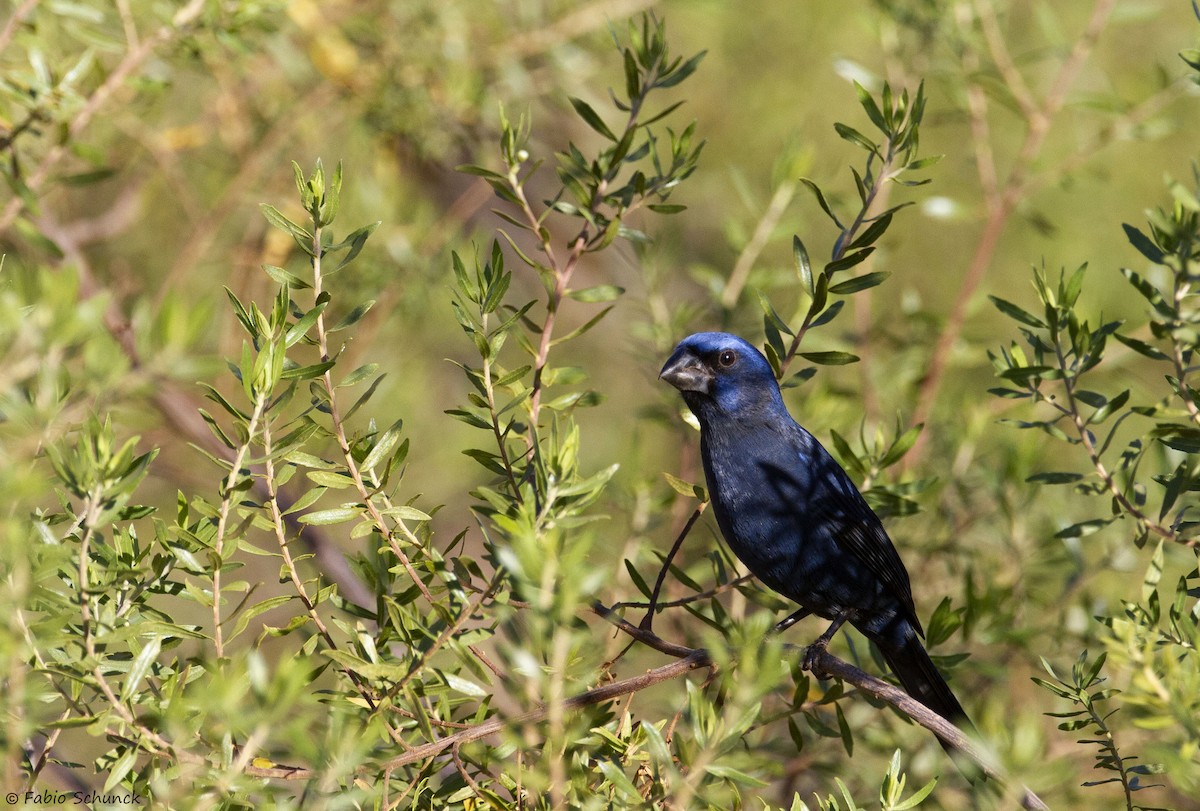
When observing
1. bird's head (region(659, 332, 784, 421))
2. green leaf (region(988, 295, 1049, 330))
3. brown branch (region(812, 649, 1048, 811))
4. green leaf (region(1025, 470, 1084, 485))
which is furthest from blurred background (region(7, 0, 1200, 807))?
brown branch (region(812, 649, 1048, 811))

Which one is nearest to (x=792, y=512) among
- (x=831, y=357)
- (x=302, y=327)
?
(x=831, y=357)

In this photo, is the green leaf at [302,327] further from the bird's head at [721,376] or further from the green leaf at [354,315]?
the bird's head at [721,376]

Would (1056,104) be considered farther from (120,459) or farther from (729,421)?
(120,459)

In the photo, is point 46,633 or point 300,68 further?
point 300,68

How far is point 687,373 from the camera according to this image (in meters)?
3.73

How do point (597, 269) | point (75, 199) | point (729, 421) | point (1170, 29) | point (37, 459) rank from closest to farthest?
point (37, 459) → point (729, 421) → point (75, 199) → point (597, 269) → point (1170, 29)

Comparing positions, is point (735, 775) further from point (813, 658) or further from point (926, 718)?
point (813, 658)

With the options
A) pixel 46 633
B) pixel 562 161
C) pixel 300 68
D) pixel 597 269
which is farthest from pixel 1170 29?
pixel 46 633

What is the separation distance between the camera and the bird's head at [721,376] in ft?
12.3

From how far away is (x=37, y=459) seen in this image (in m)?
1.81

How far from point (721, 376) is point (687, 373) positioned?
14cm

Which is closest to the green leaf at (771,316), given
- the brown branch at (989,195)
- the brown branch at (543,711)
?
the brown branch at (543,711)

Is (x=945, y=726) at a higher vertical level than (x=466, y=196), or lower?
lower

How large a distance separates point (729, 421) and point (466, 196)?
5.26 ft
